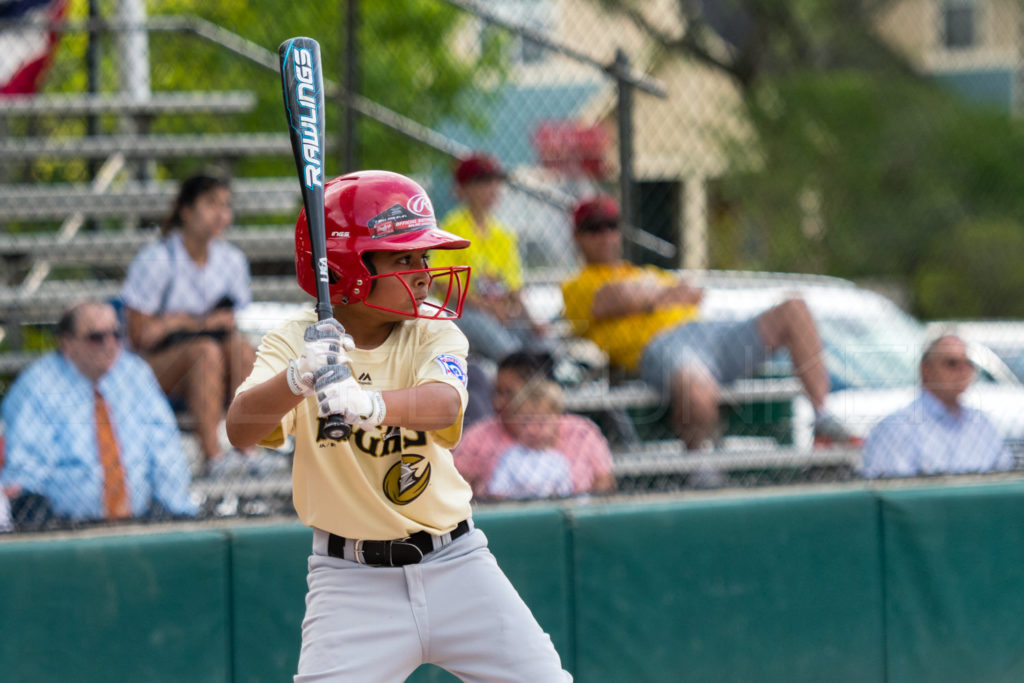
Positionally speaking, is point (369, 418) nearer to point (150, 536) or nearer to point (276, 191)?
point (150, 536)

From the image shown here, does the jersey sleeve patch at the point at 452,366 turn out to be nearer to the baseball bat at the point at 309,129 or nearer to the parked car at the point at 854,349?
the baseball bat at the point at 309,129

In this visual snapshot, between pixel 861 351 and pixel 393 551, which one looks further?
pixel 861 351

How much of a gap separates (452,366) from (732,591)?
1749mm

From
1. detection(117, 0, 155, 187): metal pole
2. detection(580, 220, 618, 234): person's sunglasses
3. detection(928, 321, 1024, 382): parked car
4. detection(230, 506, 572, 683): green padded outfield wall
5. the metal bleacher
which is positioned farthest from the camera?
detection(928, 321, 1024, 382): parked car

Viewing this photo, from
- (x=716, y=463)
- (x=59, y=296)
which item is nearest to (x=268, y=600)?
(x=716, y=463)

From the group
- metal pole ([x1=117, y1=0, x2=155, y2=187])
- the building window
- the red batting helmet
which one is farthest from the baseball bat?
the building window

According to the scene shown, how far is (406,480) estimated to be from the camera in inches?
107

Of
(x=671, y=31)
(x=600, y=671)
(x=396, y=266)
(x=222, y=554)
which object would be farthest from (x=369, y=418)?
(x=671, y=31)

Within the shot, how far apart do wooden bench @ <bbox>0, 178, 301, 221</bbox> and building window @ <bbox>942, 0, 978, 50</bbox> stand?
4.25m

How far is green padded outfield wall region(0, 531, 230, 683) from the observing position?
355cm

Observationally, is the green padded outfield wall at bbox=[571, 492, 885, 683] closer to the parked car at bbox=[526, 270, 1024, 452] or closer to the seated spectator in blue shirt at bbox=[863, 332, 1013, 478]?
the seated spectator in blue shirt at bbox=[863, 332, 1013, 478]

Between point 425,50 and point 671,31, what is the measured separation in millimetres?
1894

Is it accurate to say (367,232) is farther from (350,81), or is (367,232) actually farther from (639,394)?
(350,81)

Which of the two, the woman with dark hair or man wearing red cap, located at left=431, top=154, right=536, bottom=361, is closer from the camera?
the woman with dark hair
